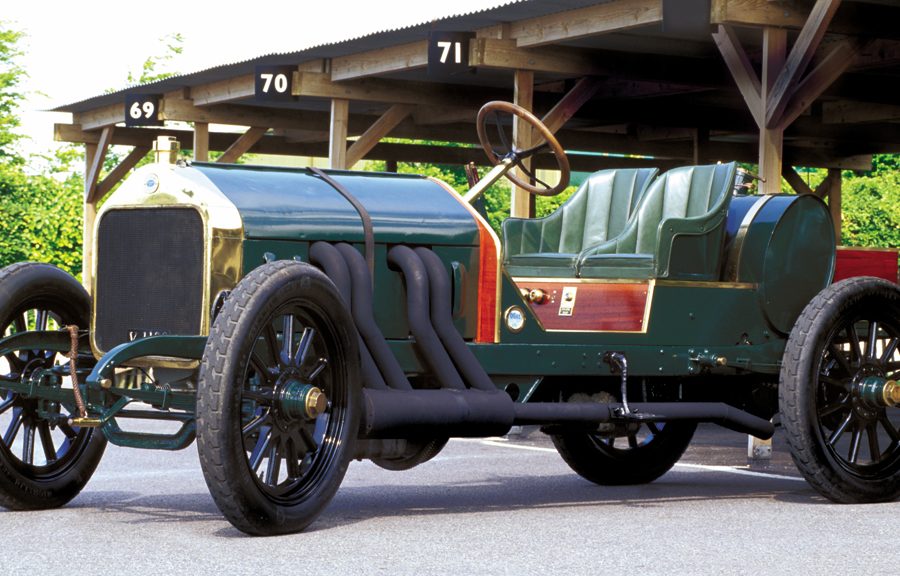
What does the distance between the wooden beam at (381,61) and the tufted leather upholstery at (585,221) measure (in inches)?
277

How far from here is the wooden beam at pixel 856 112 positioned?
19.9m

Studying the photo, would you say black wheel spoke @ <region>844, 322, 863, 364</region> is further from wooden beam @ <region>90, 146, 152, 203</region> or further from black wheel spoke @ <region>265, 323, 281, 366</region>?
wooden beam @ <region>90, 146, 152, 203</region>

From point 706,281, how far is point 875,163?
91.5 feet

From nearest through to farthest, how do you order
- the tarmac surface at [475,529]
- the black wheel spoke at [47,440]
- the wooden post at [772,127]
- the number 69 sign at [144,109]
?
the tarmac surface at [475,529], the black wheel spoke at [47,440], the wooden post at [772,127], the number 69 sign at [144,109]

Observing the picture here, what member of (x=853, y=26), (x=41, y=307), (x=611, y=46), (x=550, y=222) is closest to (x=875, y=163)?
(x=611, y=46)

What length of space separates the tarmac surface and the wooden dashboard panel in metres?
0.76

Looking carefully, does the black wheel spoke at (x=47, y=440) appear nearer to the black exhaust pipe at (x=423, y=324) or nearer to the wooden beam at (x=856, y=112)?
the black exhaust pipe at (x=423, y=324)

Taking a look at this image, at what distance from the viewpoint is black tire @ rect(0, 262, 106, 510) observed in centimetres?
640

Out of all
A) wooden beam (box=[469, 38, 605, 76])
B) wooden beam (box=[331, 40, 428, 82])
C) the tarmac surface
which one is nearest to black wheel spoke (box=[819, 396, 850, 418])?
the tarmac surface

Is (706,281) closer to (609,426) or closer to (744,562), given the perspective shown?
(609,426)

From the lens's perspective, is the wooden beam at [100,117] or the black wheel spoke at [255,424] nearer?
the black wheel spoke at [255,424]

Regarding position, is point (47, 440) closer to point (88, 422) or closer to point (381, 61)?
point (88, 422)

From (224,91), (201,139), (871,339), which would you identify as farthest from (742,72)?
(201,139)

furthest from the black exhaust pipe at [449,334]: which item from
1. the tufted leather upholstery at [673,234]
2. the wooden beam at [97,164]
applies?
the wooden beam at [97,164]
